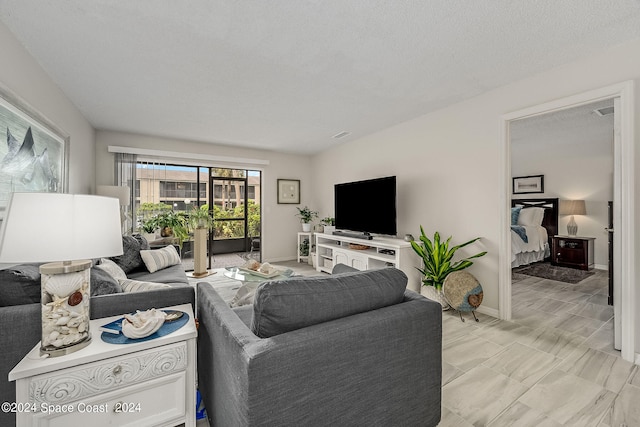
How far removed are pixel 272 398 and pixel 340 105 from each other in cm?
312

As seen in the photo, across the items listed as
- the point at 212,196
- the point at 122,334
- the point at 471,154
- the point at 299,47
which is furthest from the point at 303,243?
the point at 122,334

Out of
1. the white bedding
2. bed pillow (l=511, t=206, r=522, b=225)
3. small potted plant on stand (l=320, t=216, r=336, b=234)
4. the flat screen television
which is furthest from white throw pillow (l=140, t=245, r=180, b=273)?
bed pillow (l=511, t=206, r=522, b=225)

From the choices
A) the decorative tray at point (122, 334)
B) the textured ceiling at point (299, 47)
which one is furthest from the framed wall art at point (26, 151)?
the decorative tray at point (122, 334)

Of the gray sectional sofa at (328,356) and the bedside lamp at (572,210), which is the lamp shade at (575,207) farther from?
the gray sectional sofa at (328,356)

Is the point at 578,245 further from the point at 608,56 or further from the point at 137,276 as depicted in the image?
the point at 137,276

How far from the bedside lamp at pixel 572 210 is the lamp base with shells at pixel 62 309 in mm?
7095

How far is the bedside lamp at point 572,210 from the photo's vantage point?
205 inches

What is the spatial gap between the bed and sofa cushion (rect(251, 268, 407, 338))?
4479 mm

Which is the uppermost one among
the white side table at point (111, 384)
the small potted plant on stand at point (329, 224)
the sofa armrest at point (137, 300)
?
the small potted plant on stand at point (329, 224)

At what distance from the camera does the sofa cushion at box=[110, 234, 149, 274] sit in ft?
9.81

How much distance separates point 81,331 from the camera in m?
1.20

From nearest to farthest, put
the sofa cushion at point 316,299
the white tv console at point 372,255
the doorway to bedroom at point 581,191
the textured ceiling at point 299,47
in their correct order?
the sofa cushion at point 316,299, the textured ceiling at point 299,47, the doorway to bedroom at point 581,191, the white tv console at point 372,255

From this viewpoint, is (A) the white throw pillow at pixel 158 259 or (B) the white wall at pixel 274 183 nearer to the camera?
(A) the white throw pillow at pixel 158 259

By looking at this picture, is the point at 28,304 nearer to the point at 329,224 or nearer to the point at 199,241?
the point at 199,241
